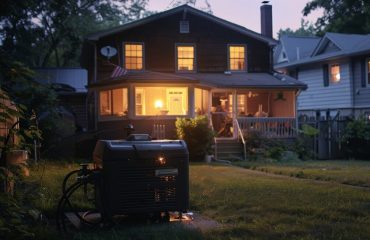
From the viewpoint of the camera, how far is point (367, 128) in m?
21.4

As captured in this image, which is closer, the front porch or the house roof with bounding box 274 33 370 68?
the front porch

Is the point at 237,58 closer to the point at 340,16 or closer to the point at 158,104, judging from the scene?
the point at 158,104

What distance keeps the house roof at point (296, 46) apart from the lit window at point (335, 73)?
15.3 ft

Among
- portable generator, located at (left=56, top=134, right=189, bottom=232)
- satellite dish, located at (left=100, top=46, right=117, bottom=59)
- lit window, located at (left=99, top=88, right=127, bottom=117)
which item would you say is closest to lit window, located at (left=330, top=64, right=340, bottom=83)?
satellite dish, located at (left=100, top=46, right=117, bottom=59)

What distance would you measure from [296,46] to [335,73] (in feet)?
22.7

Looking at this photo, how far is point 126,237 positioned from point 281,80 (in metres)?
19.9

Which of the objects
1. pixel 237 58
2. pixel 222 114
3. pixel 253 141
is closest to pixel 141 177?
pixel 253 141

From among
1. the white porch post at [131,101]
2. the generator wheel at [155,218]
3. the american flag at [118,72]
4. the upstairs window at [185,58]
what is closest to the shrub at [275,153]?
the white porch post at [131,101]

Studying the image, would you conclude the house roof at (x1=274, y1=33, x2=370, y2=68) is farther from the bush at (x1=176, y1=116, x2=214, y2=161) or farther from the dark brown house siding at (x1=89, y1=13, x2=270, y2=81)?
the bush at (x1=176, y1=116, x2=214, y2=161)

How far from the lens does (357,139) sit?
71.1 ft

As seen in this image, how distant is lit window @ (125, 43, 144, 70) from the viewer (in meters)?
24.2

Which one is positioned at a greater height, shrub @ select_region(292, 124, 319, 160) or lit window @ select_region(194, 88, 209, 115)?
lit window @ select_region(194, 88, 209, 115)

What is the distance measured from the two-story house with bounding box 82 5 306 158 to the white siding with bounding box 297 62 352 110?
427 centimetres

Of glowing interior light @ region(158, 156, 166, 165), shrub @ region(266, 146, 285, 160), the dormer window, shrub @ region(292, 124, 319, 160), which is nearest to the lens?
glowing interior light @ region(158, 156, 166, 165)
